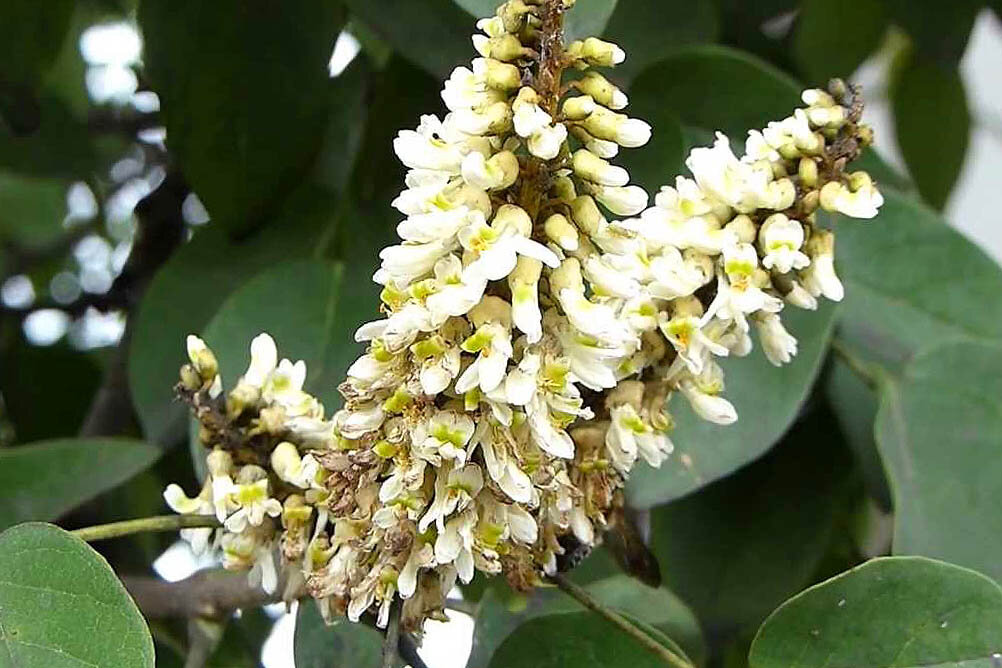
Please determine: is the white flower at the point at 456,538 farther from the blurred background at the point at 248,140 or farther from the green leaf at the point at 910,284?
the green leaf at the point at 910,284

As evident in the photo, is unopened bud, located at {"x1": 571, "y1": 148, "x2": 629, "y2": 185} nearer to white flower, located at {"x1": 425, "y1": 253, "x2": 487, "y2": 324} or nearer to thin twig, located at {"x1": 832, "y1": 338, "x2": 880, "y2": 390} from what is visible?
white flower, located at {"x1": 425, "y1": 253, "x2": 487, "y2": 324}

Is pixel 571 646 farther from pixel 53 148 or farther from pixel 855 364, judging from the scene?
pixel 53 148

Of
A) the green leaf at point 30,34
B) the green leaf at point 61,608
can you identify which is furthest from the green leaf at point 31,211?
the green leaf at point 61,608

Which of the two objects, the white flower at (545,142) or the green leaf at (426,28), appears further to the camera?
the green leaf at (426,28)

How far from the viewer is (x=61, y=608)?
453 millimetres

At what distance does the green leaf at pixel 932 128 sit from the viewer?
110cm

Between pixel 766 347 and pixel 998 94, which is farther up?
pixel 766 347

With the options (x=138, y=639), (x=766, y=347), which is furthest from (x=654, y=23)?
(x=138, y=639)

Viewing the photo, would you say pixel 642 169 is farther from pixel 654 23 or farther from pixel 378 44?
pixel 378 44

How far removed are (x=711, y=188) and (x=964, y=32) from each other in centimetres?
55

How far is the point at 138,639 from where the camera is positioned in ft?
1.44

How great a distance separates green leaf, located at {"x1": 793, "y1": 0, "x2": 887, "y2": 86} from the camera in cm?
100

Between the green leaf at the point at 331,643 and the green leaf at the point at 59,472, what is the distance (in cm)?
12

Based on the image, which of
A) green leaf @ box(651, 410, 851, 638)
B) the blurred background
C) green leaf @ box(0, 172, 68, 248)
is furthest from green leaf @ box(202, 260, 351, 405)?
green leaf @ box(0, 172, 68, 248)
